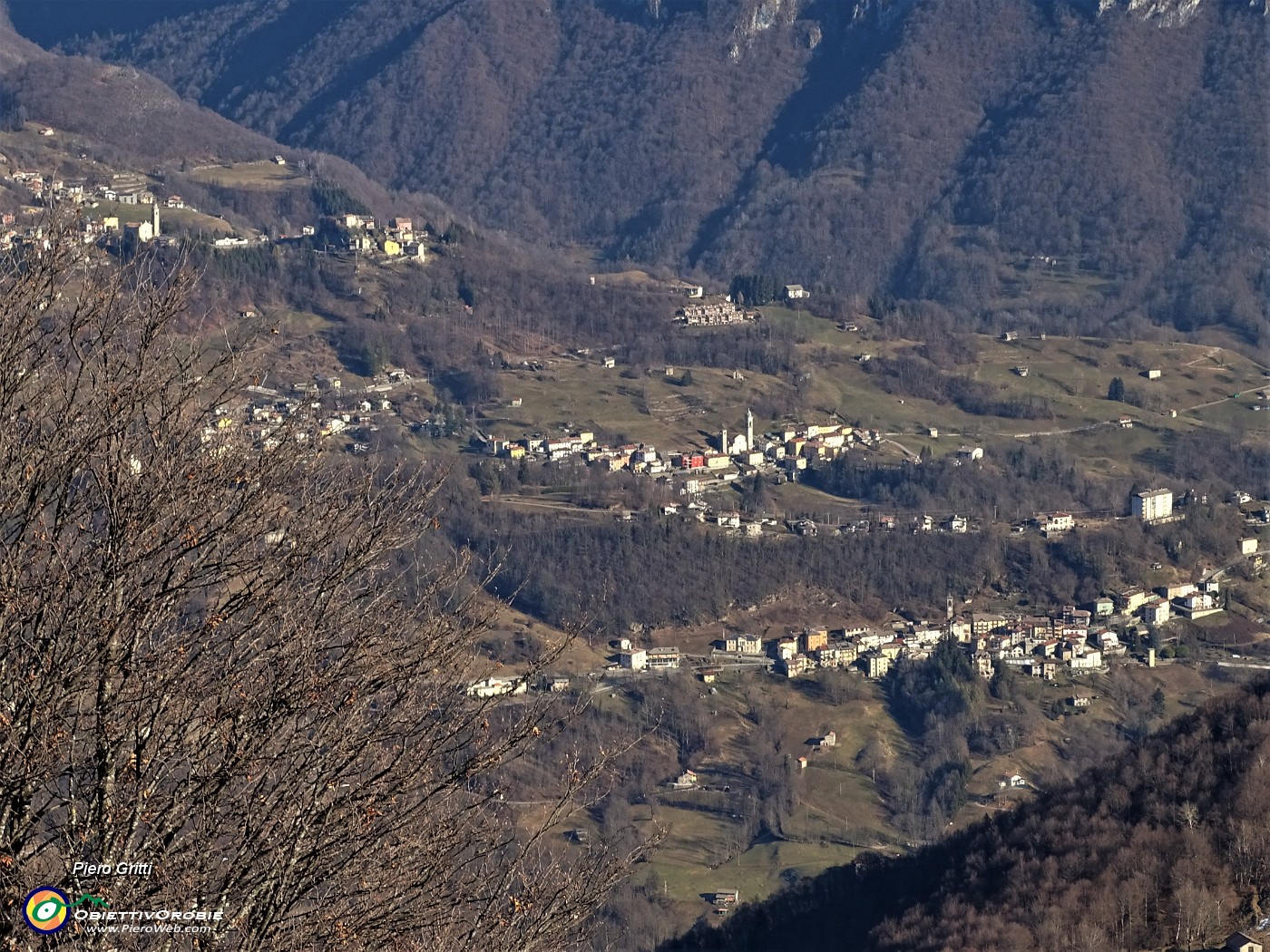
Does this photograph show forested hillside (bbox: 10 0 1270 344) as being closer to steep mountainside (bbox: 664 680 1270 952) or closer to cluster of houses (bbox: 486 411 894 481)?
cluster of houses (bbox: 486 411 894 481)

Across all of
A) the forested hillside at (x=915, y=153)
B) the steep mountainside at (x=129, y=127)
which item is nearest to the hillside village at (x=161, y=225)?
the steep mountainside at (x=129, y=127)

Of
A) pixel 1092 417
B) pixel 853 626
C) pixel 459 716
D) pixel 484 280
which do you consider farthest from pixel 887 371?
pixel 459 716

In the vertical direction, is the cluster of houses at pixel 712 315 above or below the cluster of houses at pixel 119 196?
below

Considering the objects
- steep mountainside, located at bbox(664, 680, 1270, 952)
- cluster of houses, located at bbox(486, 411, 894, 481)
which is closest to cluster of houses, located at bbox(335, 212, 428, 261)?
cluster of houses, located at bbox(486, 411, 894, 481)

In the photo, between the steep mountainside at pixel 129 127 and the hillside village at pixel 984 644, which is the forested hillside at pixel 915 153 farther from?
the hillside village at pixel 984 644

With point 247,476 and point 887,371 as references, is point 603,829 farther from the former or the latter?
point 887,371

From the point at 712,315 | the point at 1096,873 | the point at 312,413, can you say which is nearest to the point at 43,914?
the point at 312,413

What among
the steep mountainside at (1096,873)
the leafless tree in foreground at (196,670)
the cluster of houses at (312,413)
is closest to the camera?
the leafless tree in foreground at (196,670)
